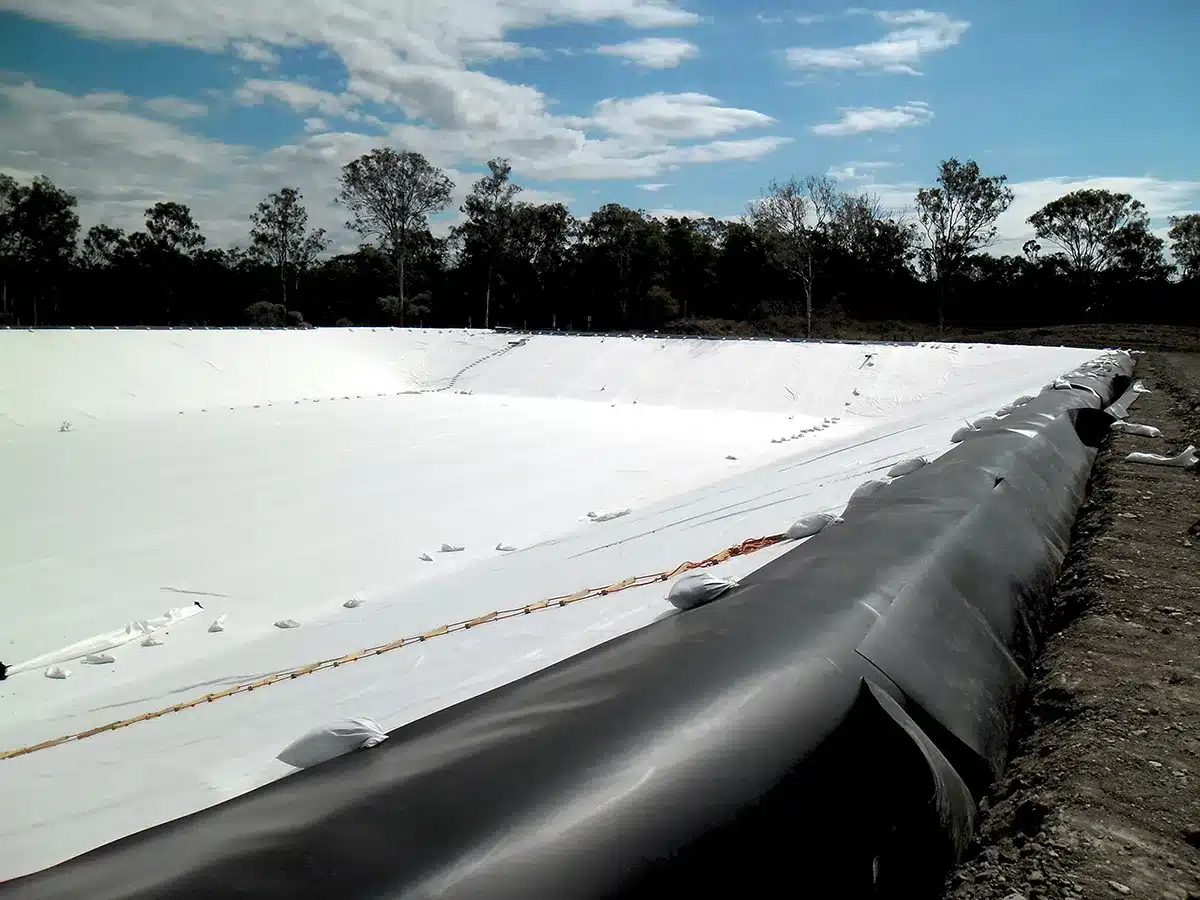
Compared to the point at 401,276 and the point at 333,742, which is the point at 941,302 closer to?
the point at 401,276

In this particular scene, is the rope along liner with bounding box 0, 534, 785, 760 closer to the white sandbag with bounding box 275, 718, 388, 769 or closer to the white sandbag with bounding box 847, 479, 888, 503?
the white sandbag with bounding box 847, 479, 888, 503

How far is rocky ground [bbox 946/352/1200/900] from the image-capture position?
1584mm

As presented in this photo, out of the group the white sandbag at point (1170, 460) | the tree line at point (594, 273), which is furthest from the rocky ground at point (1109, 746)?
the tree line at point (594, 273)

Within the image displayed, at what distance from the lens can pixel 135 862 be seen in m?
1.35

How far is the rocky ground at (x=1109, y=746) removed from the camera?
62.4 inches

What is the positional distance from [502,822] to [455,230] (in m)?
37.1

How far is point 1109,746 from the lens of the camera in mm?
1998

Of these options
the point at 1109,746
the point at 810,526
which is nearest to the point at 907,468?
the point at 810,526

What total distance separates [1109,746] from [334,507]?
731 centimetres

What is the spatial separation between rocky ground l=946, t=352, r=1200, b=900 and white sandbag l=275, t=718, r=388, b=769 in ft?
4.23

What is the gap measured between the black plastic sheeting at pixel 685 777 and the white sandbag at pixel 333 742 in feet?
0.30

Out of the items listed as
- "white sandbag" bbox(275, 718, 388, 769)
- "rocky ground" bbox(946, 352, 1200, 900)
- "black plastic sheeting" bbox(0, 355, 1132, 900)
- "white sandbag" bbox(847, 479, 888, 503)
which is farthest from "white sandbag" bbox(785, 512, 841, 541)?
"white sandbag" bbox(275, 718, 388, 769)

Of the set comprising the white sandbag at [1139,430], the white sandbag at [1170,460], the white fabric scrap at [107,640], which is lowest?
the white fabric scrap at [107,640]

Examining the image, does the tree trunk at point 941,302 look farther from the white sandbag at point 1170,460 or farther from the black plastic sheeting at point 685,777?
the black plastic sheeting at point 685,777
